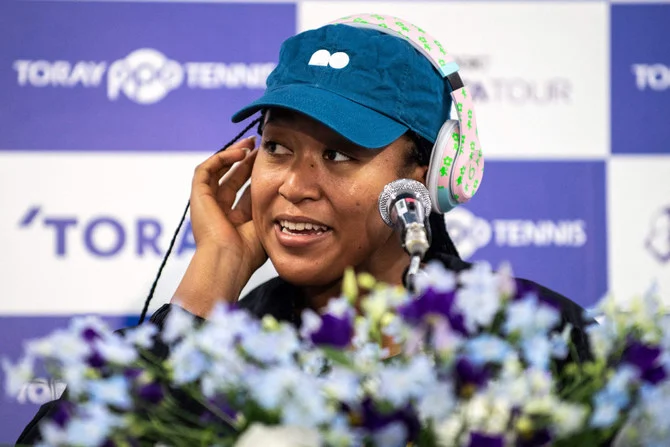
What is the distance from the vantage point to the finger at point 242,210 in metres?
1.71

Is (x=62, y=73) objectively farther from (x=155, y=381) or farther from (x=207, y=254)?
(x=155, y=381)

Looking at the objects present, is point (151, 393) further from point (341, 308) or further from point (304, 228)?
point (304, 228)

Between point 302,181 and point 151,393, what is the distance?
32.0 inches

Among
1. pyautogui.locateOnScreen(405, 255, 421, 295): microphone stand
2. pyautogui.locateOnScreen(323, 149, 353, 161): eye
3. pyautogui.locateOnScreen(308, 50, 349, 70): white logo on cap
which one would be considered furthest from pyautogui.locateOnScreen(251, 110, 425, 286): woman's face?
pyautogui.locateOnScreen(405, 255, 421, 295): microphone stand

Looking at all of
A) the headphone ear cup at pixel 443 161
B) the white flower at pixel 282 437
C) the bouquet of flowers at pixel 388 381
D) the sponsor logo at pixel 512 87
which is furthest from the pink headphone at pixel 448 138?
the white flower at pixel 282 437

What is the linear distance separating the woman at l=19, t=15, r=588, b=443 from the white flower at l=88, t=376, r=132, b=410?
811 mm

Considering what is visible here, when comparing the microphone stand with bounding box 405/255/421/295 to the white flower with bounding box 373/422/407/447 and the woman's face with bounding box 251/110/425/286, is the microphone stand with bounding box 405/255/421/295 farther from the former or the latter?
the woman's face with bounding box 251/110/425/286

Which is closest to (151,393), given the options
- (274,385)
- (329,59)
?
(274,385)

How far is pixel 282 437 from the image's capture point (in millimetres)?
596

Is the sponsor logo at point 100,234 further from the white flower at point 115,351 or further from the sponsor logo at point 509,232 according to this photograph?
the white flower at point 115,351

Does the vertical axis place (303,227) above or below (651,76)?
below

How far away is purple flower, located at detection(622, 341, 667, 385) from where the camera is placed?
2.10ft

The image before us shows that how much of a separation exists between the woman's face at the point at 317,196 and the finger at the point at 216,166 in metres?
0.23

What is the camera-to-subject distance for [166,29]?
202cm
